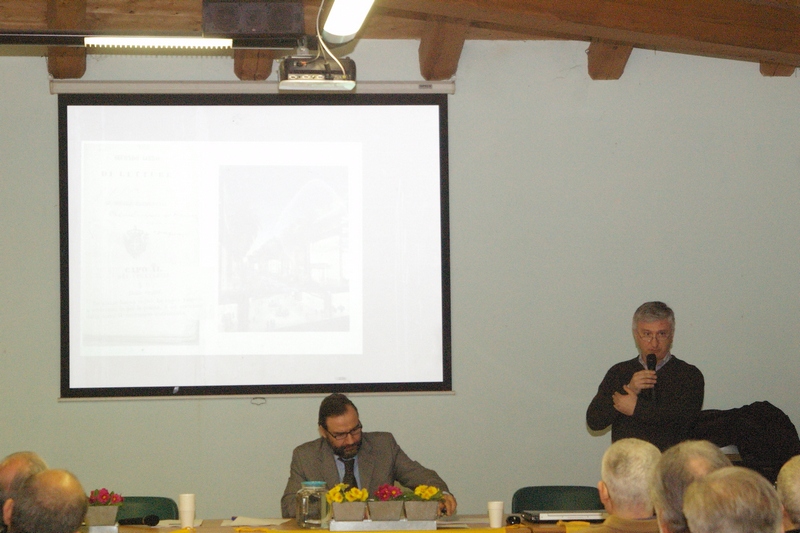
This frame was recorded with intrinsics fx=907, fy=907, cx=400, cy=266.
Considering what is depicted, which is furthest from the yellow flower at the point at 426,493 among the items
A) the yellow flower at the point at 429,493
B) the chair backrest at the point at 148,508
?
the chair backrest at the point at 148,508

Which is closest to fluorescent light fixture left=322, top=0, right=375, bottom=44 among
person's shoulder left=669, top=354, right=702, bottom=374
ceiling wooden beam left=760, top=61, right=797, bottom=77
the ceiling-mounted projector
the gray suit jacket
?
the ceiling-mounted projector

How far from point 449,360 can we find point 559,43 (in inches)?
81.3

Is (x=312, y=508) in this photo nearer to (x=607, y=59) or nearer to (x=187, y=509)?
(x=187, y=509)

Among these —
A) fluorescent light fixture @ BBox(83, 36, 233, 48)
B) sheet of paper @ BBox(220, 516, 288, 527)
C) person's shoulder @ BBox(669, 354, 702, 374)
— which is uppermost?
fluorescent light fixture @ BBox(83, 36, 233, 48)

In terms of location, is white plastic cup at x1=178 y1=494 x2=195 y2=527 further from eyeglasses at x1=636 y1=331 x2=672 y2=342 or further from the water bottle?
eyeglasses at x1=636 y1=331 x2=672 y2=342

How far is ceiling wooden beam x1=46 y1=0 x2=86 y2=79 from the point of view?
468 cm

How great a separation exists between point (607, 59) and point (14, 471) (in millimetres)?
3975

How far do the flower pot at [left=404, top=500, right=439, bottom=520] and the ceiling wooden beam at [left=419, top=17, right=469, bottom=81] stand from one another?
272 centimetres

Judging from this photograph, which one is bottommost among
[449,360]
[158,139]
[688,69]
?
[449,360]

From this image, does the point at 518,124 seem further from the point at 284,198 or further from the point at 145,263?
the point at 145,263

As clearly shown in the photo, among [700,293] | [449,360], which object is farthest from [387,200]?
[700,293]

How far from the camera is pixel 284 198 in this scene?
5422 millimetres

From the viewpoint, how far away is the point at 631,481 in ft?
9.17

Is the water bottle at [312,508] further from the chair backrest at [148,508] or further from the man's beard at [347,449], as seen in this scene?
the chair backrest at [148,508]
